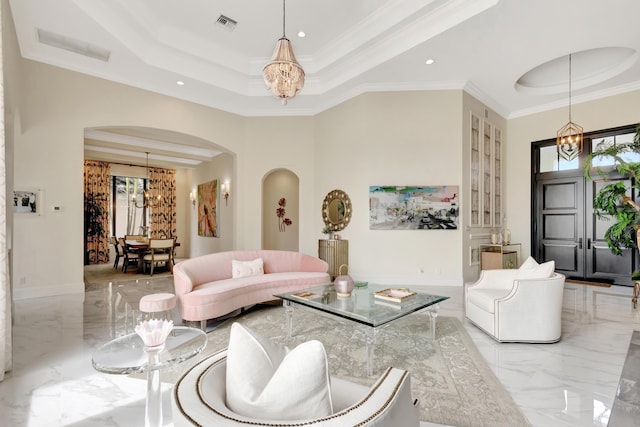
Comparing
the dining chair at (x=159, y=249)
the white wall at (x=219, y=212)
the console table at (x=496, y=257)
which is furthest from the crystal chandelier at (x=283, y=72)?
the dining chair at (x=159, y=249)

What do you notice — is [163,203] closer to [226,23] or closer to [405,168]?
[226,23]

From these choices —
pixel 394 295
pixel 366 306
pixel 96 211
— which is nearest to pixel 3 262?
pixel 366 306

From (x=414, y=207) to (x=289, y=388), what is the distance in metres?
5.51

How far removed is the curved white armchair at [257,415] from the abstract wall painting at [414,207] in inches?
194

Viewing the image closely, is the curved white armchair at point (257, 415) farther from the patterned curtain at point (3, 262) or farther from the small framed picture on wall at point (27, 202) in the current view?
the small framed picture on wall at point (27, 202)

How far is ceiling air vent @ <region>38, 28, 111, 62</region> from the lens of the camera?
4.66 m

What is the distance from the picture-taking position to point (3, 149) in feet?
8.29

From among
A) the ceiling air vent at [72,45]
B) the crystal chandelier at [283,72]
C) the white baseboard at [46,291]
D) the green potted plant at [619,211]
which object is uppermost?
the ceiling air vent at [72,45]

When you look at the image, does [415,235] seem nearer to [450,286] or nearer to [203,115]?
[450,286]

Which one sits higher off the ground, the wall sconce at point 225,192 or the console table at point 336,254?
the wall sconce at point 225,192

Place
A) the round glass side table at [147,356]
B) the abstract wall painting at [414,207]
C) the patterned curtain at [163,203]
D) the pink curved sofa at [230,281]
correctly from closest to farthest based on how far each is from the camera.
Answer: the round glass side table at [147,356], the pink curved sofa at [230,281], the abstract wall painting at [414,207], the patterned curtain at [163,203]

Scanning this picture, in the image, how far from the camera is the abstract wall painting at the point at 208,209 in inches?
371

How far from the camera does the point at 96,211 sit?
9.84 m

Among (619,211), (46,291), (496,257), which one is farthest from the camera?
(496,257)
